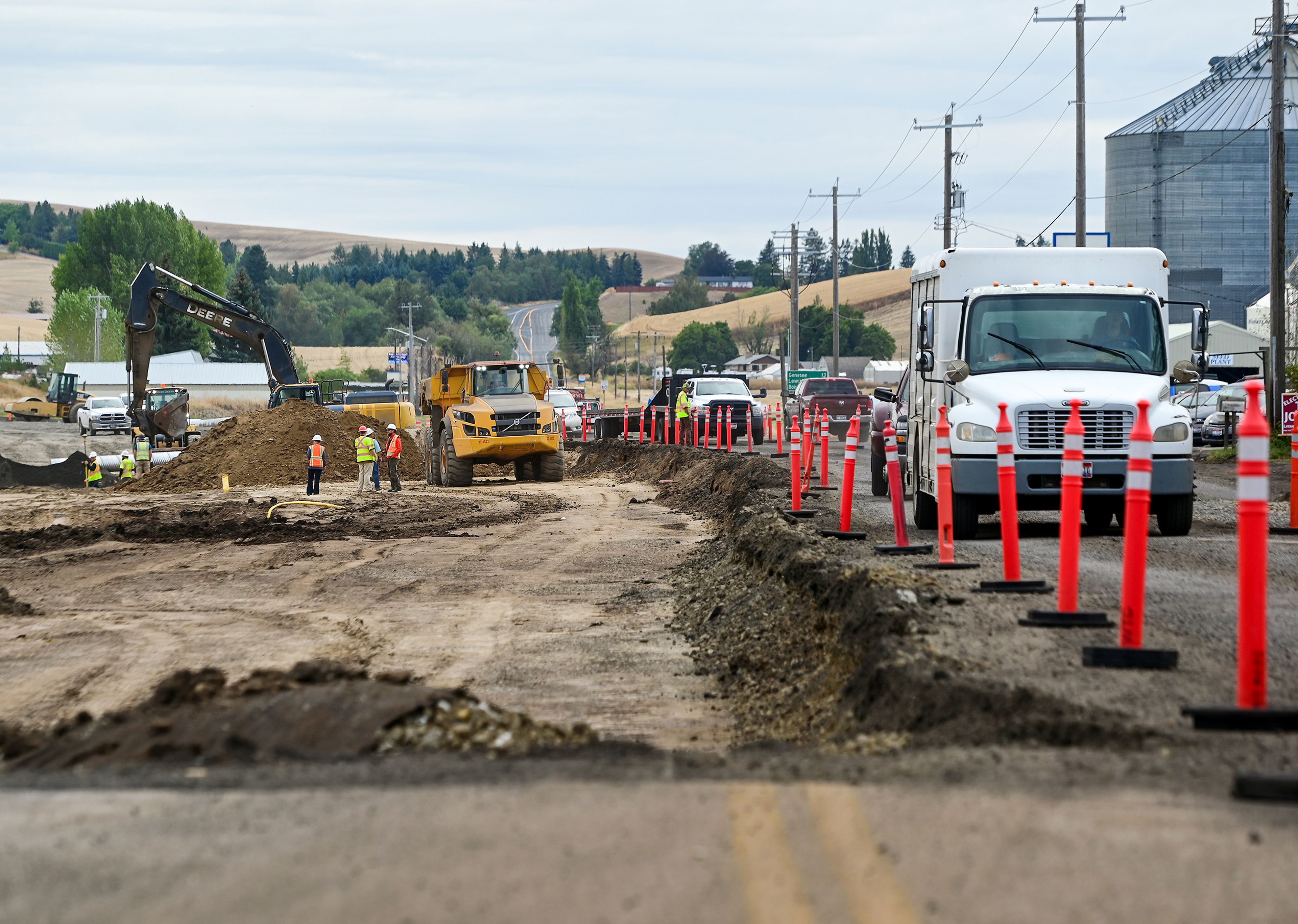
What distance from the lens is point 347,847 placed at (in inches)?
175

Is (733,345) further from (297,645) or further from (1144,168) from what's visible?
(297,645)

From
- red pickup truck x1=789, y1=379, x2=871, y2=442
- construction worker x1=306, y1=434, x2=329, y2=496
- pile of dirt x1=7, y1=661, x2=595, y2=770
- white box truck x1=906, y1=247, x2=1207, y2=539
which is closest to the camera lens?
pile of dirt x1=7, y1=661, x2=595, y2=770

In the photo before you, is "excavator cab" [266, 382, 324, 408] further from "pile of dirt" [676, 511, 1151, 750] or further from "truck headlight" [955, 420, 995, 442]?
"pile of dirt" [676, 511, 1151, 750]

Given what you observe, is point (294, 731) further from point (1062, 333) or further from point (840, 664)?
point (1062, 333)

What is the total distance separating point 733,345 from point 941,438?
161983mm

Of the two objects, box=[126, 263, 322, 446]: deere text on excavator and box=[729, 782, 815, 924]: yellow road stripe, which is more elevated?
box=[126, 263, 322, 446]: deere text on excavator

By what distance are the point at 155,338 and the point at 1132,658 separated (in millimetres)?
35223

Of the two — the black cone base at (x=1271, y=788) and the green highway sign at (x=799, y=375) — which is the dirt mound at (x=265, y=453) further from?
the black cone base at (x=1271, y=788)

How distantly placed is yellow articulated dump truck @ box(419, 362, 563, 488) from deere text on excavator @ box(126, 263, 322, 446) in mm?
7149

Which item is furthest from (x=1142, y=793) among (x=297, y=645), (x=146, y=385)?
(x=146, y=385)

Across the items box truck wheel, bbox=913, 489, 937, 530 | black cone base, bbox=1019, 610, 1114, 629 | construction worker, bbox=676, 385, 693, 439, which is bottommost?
black cone base, bbox=1019, 610, 1114, 629

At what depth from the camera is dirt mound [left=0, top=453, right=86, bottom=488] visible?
116 feet

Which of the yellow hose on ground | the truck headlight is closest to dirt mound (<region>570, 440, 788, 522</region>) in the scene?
the truck headlight

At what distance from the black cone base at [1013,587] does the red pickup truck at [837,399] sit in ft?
113
